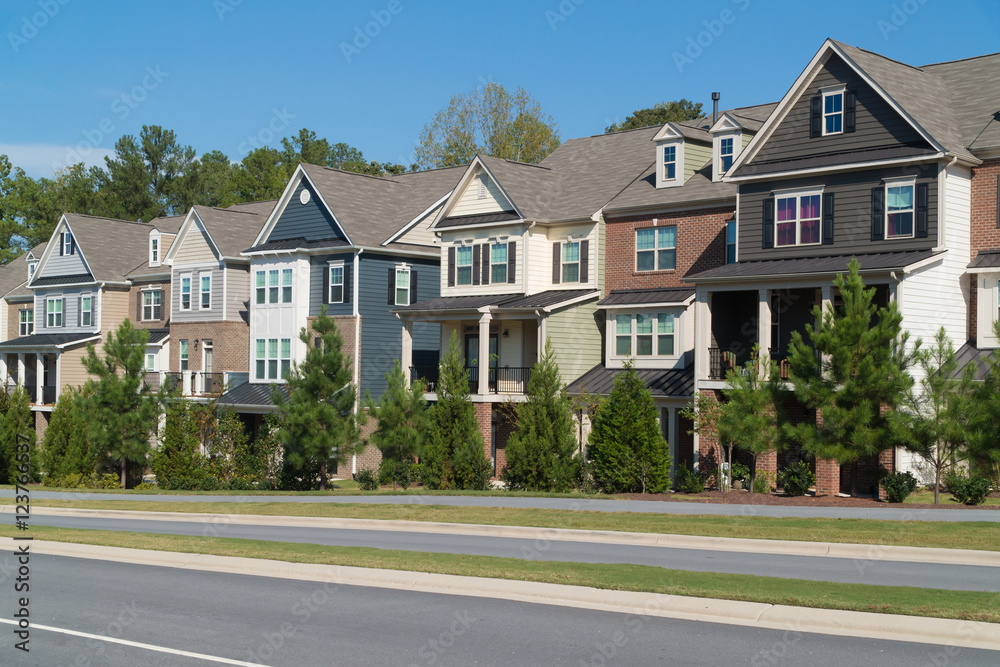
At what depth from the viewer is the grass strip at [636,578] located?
13.2m

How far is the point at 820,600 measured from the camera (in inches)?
529

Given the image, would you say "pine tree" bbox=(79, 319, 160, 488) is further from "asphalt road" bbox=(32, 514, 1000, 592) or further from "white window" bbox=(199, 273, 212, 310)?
"asphalt road" bbox=(32, 514, 1000, 592)

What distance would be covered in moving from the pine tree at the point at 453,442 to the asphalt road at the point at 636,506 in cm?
268

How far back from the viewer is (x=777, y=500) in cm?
2789

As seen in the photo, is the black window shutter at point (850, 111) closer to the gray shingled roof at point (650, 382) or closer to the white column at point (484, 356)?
the gray shingled roof at point (650, 382)

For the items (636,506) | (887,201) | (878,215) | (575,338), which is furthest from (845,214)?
(636,506)

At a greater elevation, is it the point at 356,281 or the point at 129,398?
the point at 356,281

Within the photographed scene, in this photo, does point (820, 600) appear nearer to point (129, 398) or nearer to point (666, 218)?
point (666, 218)

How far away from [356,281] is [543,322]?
1072 cm

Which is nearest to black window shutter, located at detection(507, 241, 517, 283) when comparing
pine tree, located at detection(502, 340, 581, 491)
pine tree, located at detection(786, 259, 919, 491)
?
pine tree, located at detection(502, 340, 581, 491)

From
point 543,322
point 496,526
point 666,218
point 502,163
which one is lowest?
point 496,526

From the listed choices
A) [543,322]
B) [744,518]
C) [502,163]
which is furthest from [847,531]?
[502,163]

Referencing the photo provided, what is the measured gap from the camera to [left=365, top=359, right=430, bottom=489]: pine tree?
35000 mm

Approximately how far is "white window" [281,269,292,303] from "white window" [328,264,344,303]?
2.40 meters
